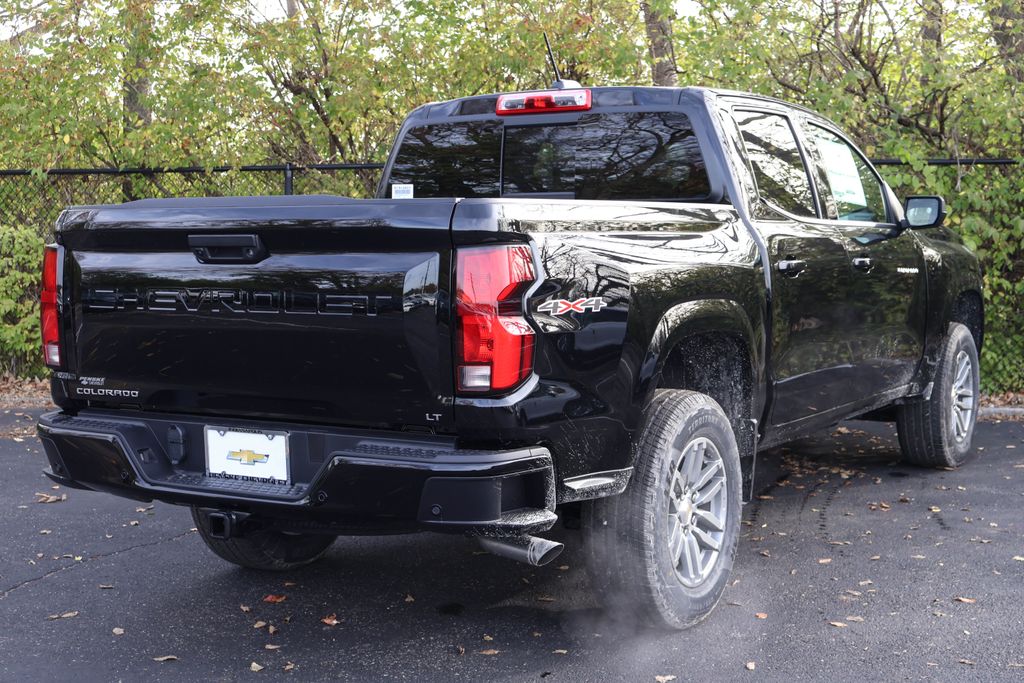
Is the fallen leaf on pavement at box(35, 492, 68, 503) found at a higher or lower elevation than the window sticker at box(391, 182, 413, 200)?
lower

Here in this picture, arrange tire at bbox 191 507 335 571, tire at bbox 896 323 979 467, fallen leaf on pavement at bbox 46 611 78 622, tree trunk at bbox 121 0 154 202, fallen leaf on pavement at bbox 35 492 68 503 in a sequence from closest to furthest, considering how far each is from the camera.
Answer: fallen leaf on pavement at bbox 46 611 78 622, tire at bbox 191 507 335 571, fallen leaf on pavement at bbox 35 492 68 503, tire at bbox 896 323 979 467, tree trunk at bbox 121 0 154 202

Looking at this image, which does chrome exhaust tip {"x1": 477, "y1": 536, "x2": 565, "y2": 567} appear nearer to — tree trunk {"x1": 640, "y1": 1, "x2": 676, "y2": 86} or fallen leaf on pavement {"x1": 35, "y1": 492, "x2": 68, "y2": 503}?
fallen leaf on pavement {"x1": 35, "y1": 492, "x2": 68, "y2": 503}

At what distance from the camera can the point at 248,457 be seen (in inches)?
140

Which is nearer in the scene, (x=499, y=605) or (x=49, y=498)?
(x=499, y=605)

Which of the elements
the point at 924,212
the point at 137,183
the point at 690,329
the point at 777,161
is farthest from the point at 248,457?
the point at 137,183

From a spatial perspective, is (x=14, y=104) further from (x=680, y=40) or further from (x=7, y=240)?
(x=680, y=40)

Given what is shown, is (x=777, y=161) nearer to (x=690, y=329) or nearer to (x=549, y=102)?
(x=549, y=102)

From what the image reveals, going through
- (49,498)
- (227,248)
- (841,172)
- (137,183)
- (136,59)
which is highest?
(136,59)

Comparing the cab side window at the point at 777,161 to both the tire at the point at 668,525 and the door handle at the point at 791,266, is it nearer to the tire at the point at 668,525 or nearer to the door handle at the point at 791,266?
the door handle at the point at 791,266

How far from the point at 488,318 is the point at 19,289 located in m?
8.10

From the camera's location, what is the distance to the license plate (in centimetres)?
348

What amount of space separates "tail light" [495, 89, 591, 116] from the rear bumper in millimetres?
1913

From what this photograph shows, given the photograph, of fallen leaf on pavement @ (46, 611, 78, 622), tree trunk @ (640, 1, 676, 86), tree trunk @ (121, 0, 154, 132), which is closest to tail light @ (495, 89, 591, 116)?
fallen leaf on pavement @ (46, 611, 78, 622)

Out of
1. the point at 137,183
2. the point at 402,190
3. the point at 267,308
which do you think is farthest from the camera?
the point at 137,183
